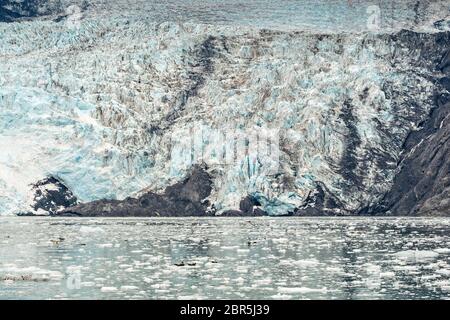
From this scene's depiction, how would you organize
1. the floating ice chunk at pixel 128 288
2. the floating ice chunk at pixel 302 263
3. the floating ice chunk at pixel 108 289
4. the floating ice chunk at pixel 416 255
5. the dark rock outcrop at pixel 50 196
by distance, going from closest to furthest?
the floating ice chunk at pixel 108 289
the floating ice chunk at pixel 128 288
the floating ice chunk at pixel 302 263
the floating ice chunk at pixel 416 255
the dark rock outcrop at pixel 50 196

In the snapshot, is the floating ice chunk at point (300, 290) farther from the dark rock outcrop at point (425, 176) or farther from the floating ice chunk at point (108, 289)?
the dark rock outcrop at point (425, 176)

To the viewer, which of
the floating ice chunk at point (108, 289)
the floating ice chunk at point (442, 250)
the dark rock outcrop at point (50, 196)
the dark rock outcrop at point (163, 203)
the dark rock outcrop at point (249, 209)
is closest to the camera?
the floating ice chunk at point (108, 289)

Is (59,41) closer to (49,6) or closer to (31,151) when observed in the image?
(31,151)

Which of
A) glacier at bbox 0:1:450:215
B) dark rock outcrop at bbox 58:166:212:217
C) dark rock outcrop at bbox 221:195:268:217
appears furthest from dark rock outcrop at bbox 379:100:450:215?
dark rock outcrop at bbox 58:166:212:217

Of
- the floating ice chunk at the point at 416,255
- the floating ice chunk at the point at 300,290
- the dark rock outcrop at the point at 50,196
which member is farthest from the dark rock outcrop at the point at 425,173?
the floating ice chunk at the point at 300,290

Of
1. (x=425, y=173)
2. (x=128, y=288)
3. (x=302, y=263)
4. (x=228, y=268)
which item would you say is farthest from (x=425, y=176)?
(x=128, y=288)
